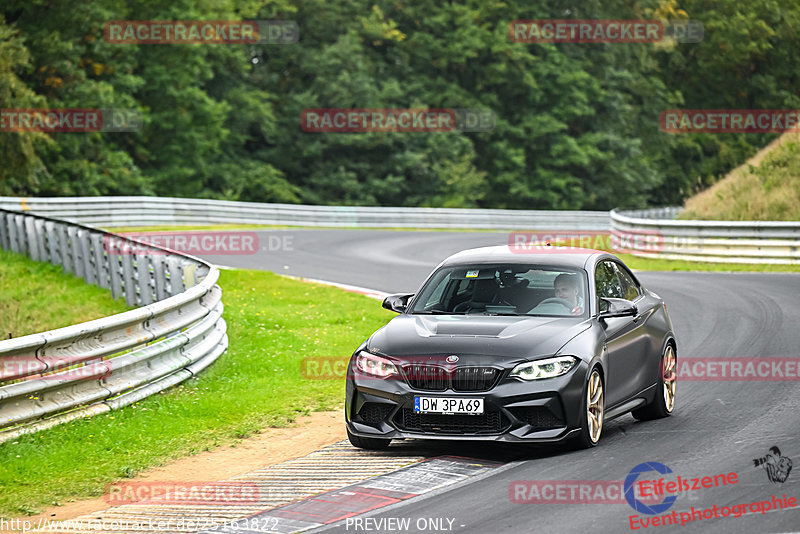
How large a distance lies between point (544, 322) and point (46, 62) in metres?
42.1

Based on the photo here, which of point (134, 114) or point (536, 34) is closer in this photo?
point (134, 114)

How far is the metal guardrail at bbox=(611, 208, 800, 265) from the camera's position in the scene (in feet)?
82.6

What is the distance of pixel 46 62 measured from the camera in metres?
47.3

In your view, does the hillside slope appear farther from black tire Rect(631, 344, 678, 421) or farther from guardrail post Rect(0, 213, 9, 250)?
black tire Rect(631, 344, 678, 421)

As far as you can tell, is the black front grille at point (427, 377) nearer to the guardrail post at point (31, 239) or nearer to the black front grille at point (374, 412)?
the black front grille at point (374, 412)

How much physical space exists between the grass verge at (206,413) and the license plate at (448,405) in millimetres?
2108

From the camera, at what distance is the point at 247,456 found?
369 inches

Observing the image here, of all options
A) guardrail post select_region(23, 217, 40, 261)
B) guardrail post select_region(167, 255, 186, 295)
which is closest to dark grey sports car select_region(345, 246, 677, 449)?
guardrail post select_region(167, 255, 186, 295)

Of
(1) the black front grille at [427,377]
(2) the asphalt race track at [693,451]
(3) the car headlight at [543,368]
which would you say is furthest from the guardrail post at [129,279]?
(3) the car headlight at [543,368]

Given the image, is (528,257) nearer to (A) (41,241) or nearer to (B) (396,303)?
(B) (396,303)

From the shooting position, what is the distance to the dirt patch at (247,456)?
25.6 feet

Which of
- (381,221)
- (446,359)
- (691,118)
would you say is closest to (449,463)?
(446,359)

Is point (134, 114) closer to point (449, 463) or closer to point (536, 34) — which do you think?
point (536, 34)

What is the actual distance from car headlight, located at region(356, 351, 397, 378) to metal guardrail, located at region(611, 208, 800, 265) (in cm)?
1819
